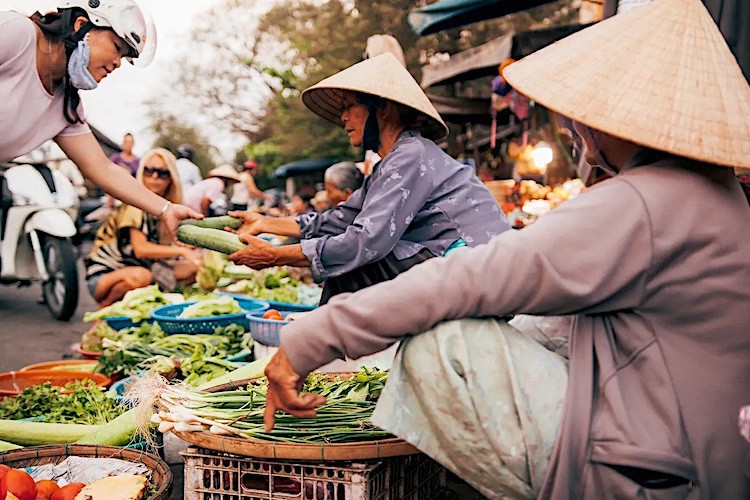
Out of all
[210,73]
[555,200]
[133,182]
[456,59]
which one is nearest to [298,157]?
[210,73]

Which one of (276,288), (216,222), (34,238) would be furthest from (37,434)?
(34,238)

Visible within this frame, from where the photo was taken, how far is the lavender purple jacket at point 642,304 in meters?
1.53

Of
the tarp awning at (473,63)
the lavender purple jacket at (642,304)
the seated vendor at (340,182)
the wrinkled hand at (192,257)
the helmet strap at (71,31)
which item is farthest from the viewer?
the tarp awning at (473,63)

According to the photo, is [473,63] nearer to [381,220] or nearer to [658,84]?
[381,220]

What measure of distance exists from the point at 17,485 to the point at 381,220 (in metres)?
1.57

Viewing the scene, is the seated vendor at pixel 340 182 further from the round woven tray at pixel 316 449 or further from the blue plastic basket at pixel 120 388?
the round woven tray at pixel 316 449

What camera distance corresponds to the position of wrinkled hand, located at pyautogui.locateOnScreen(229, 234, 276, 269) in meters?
3.05

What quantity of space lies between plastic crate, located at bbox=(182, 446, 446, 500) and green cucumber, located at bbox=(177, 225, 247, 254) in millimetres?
1217

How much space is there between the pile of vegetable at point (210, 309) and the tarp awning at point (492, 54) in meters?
3.92

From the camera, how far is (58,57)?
319cm

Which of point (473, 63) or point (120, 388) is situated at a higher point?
point (473, 63)

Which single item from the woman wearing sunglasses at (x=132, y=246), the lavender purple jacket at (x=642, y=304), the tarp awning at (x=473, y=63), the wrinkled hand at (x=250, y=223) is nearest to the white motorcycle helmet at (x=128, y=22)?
the wrinkled hand at (x=250, y=223)

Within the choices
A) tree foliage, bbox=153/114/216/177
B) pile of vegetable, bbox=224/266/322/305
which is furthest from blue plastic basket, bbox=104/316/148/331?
tree foliage, bbox=153/114/216/177

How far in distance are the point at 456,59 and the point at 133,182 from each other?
684cm
